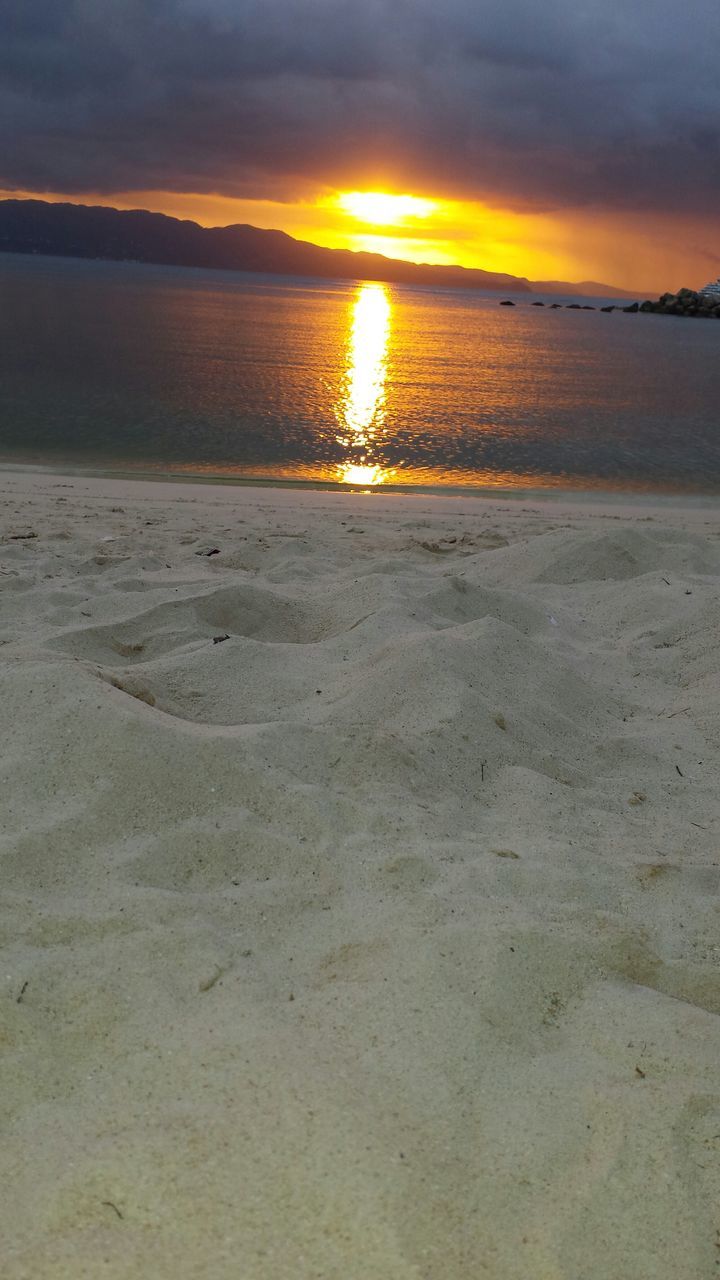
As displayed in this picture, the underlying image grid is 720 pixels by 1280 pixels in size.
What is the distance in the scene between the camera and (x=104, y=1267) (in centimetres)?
137

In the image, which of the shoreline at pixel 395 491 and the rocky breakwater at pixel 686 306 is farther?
the rocky breakwater at pixel 686 306

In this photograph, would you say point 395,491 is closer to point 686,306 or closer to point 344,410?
point 344,410

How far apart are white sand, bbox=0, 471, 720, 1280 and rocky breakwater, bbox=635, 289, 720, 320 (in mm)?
117527

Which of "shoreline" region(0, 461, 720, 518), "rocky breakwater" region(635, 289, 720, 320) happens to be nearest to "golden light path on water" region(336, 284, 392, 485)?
"shoreline" region(0, 461, 720, 518)

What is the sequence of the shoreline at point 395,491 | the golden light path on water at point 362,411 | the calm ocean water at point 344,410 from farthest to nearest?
the calm ocean water at point 344,410
the golden light path on water at point 362,411
the shoreline at point 395,491

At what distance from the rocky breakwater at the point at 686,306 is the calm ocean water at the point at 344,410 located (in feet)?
260

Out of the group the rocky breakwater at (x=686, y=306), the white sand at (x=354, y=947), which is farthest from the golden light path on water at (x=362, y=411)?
the rocky breakwater at (x=686, y=306)

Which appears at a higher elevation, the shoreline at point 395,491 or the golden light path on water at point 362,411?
the golden light path on water at point 362,411

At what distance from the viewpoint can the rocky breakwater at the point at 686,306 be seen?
10944 centimetres

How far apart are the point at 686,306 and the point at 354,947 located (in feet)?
426

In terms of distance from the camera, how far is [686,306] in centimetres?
11606

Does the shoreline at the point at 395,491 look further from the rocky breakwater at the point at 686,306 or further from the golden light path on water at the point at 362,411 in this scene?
the rocky breakwater at the point at 686,306

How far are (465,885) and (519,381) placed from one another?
94.4 ft

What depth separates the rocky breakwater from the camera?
109438 millimetres
